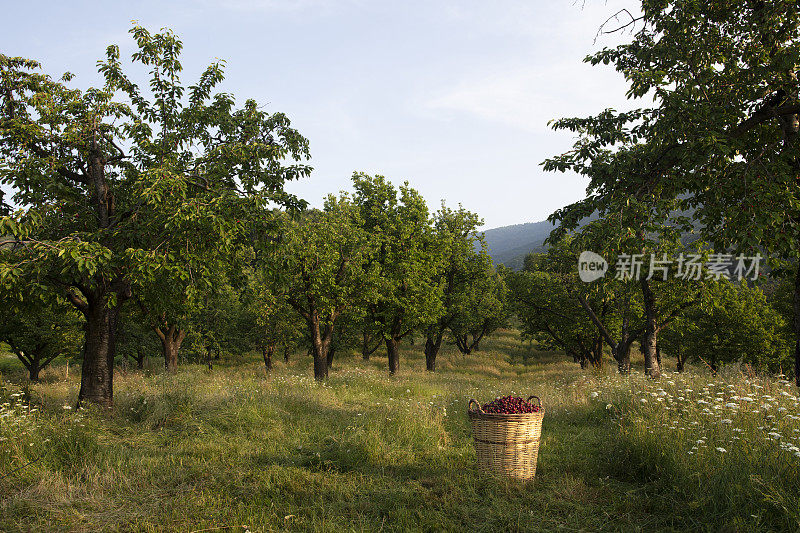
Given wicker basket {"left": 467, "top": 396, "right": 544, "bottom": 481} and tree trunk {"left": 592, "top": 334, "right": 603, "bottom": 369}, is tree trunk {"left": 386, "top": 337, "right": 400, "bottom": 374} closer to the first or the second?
tree trunk {"left": 592, "top": 334, "right": 603, "bottom": 369}

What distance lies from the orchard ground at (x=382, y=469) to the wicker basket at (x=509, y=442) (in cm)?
23

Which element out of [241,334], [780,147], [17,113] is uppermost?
[17,113]

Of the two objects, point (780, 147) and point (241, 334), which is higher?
point (780, 147)

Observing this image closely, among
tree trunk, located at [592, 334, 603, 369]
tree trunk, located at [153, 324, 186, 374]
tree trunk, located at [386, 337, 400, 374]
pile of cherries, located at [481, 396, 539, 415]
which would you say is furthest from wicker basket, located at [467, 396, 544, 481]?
tree trunk, located at [592, 334, 603, 369]

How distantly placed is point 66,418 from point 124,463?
2.91 m

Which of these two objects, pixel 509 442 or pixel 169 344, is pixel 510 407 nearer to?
pixel 509 442

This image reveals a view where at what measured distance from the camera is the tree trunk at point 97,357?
34.7ft

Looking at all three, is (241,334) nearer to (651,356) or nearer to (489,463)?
(651,356)

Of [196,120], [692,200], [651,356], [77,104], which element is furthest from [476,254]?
[77,104]

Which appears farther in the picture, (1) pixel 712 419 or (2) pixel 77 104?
(2) pixel 77 104

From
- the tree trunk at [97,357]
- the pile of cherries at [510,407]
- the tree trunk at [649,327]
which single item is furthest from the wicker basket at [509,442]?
the tree trunk at [649,327]

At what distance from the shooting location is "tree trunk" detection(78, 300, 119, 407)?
416 inches

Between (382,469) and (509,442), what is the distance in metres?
2.07

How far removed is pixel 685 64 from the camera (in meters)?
9.75
